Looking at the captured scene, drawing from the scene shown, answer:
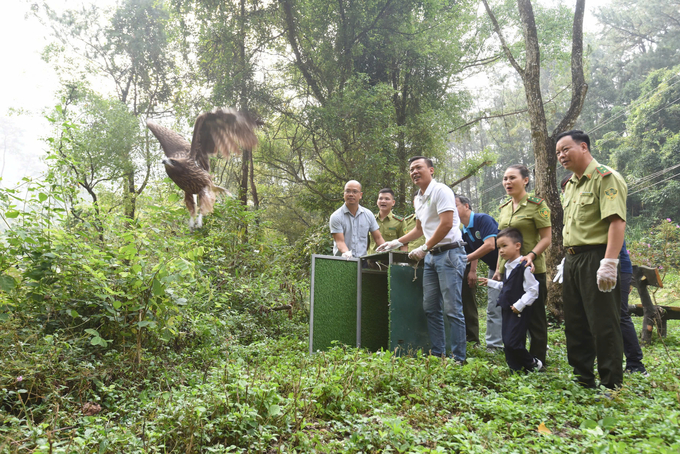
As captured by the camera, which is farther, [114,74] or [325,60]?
[114,74]

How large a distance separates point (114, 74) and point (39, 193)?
14.2 meters

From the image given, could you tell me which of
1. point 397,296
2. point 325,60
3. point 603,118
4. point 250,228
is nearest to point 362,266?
point 397,296

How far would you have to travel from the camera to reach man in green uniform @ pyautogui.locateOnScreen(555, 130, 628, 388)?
261 centimetres

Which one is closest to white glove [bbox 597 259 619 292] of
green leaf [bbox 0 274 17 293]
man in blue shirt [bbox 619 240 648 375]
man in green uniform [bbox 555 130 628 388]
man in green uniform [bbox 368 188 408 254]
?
man in green uniform [bbox 555 130 628 388]

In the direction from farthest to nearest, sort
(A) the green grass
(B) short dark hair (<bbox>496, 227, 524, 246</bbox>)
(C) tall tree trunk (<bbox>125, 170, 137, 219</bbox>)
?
(C) tall tree trunk (<bbox>125, 170, 137, 219</bbox>), (B) short dark hair (<bbox>496, 227, 524, 246</bbox>), (A) the green grass

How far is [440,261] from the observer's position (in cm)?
365

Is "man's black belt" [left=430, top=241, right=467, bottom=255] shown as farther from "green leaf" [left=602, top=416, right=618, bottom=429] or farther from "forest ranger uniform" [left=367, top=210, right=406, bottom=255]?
"green leaf" [left=602, top=416, right=618, bottom=429]

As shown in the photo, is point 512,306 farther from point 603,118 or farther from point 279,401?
point 603,118

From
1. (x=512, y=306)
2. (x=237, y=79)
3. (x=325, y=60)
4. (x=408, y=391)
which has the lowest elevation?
(x=408, y=391)

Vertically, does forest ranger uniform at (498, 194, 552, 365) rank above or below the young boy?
above

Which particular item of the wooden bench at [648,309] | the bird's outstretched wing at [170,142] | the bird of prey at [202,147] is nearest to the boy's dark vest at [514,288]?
the wooden bench at [648,309]

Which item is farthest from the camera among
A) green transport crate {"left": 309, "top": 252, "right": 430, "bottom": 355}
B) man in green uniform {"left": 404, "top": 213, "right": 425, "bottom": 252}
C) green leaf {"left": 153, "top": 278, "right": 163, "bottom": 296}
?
man in green uniform {"left": 404, "top": 213, "right": 425, "bottom": 252}

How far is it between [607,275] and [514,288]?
80 centimetres

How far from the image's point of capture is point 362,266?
4.27 m
